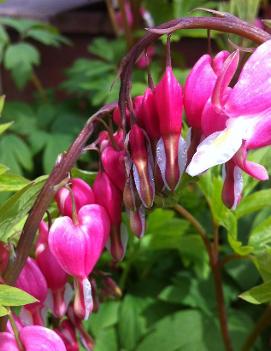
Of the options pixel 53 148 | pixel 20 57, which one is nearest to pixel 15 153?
pixel 53 148

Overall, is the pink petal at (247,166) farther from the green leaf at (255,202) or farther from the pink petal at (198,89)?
the green leaf at (255,202)

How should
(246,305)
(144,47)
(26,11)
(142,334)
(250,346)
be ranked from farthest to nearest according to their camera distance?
(26,11)
(246,305)
(142,334)
(250,346)
(144,47)

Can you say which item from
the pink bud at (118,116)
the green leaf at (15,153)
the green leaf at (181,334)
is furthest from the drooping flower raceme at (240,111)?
the green leaf at (15,153)

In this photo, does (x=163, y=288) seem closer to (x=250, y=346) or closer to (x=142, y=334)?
(x=142, y=334)

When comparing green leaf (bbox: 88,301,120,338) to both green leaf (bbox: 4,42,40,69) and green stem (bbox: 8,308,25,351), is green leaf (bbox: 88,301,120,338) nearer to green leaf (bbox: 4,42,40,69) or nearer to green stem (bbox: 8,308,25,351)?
green stem (bbox: 8,308,25,351)

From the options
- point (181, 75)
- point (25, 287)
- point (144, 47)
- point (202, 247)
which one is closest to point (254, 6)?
point (181, 75)

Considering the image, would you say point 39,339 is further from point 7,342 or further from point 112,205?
point 112,205

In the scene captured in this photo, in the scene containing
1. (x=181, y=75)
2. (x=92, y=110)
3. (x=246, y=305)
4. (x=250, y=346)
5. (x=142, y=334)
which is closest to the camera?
(x=250, y=346)
